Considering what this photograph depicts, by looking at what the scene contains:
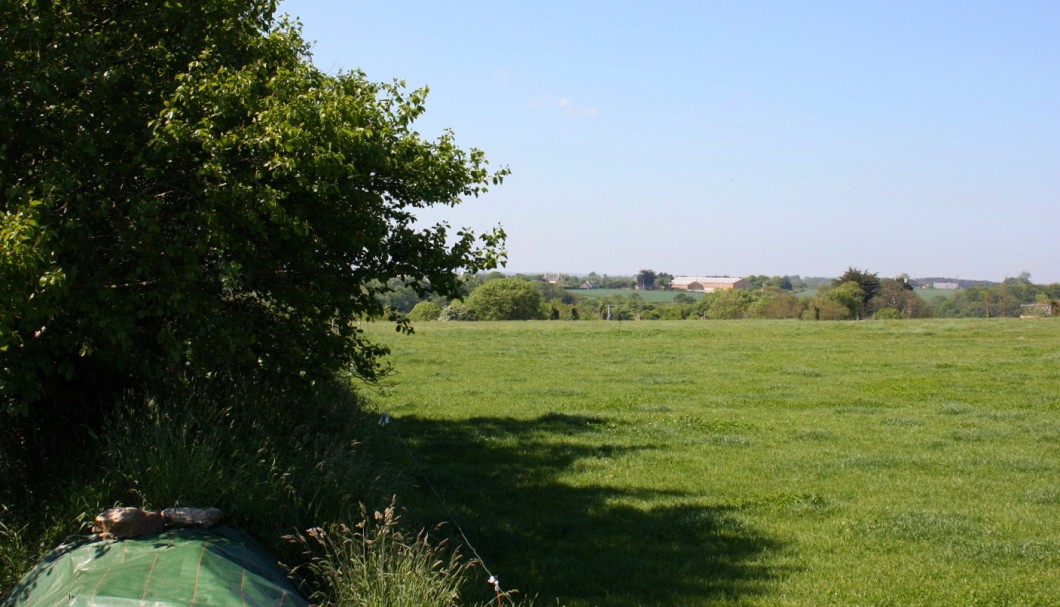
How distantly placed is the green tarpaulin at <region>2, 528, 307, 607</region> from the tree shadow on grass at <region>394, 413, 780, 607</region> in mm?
2278

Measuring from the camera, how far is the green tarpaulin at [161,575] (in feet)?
20.5

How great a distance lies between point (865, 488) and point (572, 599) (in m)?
6.48

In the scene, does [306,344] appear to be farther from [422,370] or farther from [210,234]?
[422,370]

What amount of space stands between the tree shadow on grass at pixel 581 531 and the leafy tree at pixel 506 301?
69434 mm

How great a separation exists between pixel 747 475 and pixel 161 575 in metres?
9.70

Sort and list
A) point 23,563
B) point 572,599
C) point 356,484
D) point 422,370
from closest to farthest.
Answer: point 23,563 < point 572,599 < point 356,484 < point 422,370

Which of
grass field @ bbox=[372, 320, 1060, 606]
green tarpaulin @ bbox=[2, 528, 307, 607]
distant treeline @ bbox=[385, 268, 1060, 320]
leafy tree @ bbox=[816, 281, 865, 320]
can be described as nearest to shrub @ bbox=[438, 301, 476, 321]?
distant treeline @ bbox=[385, 268, 1060, 320]

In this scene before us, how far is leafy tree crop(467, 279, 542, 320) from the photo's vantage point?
282 ft

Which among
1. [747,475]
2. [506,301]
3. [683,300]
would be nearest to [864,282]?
[506,301]

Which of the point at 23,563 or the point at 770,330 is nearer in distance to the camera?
the point at 23,563

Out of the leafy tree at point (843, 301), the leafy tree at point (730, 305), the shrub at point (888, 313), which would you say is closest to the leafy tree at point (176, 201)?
the leafy tree at point (843, 301)

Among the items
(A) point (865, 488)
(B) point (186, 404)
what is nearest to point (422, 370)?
(A) point (865, 488)

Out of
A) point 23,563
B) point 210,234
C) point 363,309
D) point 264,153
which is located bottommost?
point 23,563

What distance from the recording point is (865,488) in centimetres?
1334
